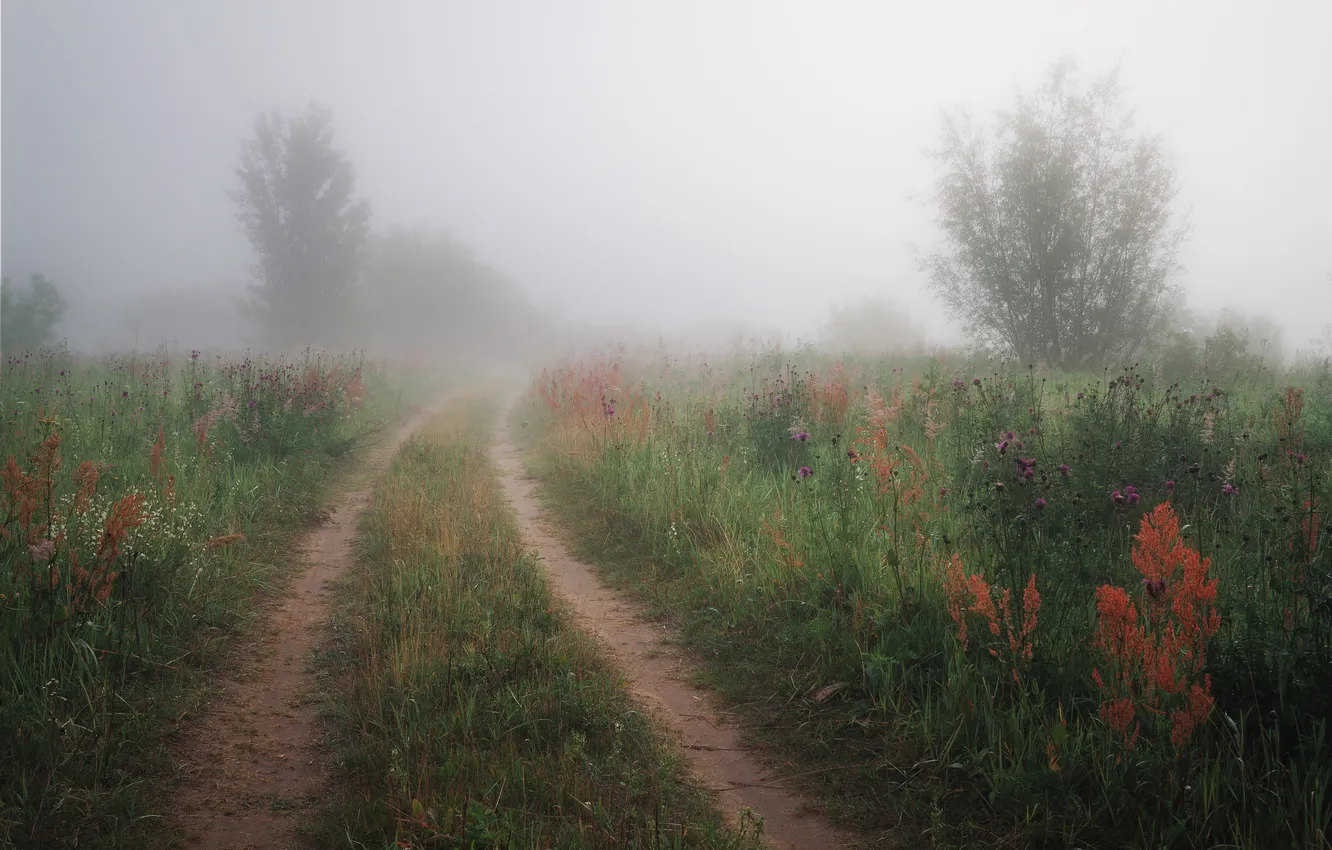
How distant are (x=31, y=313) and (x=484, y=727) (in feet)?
106

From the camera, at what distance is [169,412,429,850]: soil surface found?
271cm

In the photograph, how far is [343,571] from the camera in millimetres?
5762

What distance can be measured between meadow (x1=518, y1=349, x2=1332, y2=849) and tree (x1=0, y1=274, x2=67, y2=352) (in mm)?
28556

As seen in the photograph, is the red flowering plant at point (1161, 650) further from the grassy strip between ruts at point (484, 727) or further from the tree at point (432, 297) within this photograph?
the tree at point (432, 297)

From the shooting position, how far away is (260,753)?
→ 10.6 ft

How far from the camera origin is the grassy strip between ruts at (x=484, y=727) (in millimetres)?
2582

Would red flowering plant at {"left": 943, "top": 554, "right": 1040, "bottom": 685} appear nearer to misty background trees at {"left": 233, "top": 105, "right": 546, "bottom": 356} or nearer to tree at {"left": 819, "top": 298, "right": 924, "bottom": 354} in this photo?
misty background trees at {"left": 233, "top": 105, "right": 546, "bottom": 356}

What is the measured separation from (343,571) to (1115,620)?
212 inches

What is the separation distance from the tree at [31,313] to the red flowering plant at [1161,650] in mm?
32370

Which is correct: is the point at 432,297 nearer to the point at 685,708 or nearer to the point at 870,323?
the point at 870,323

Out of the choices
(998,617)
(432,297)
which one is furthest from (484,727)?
(432,297)

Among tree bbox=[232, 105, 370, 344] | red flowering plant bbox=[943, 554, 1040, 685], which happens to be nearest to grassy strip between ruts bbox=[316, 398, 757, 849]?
red flowering plant bbox=[943, 554, 1040, 685]

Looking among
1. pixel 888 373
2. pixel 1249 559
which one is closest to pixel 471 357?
pixel 888 373

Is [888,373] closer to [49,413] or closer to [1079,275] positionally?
[1079,275]
